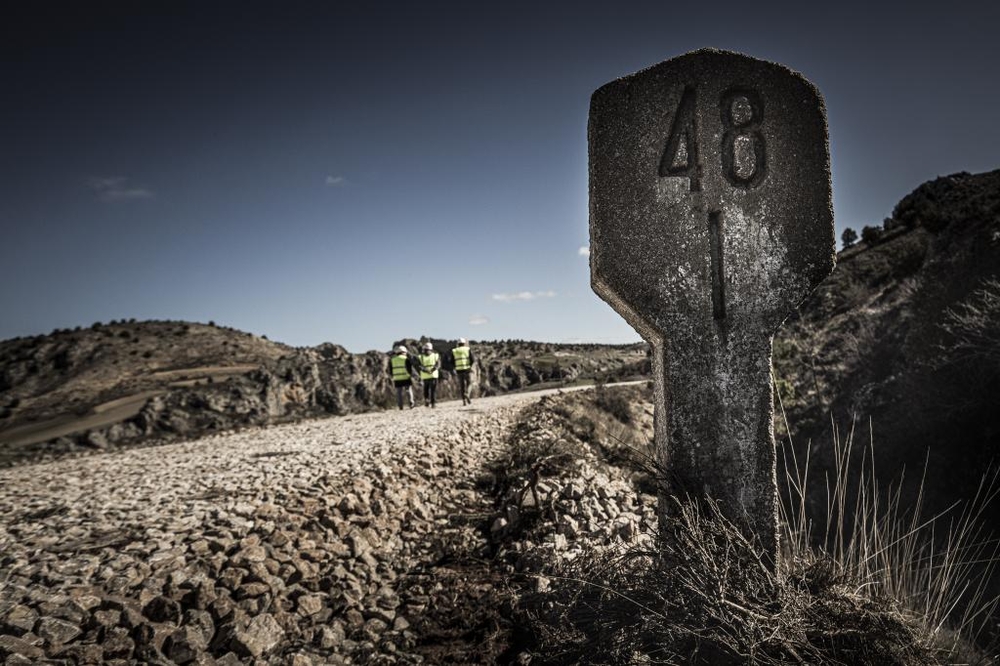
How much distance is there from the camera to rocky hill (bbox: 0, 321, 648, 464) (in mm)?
10008

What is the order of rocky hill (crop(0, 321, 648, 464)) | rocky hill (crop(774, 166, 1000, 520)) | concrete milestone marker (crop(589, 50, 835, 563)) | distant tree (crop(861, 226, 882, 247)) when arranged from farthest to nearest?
distant tree (crop(861, 226, 882, 247)), rocky hill (crop(0, 321, 648, 464)), rocky hill (crop(774, 166, 1000, 520)), concrete milestone marker (crop(589, 50, 835, 563))

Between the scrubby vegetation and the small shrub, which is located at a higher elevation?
the scrubby vegetation

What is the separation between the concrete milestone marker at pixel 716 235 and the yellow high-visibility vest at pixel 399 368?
10519mm

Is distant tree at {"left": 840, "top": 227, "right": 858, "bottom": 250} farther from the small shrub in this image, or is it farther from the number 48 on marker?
the number 48 on marker

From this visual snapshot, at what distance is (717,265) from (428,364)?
35.0 feet

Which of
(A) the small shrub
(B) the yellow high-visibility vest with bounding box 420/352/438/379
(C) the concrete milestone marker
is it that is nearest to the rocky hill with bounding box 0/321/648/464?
(B) the yellow high-visibility vest with bounding box 420/352/438/379

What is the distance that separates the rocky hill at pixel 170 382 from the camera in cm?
1001

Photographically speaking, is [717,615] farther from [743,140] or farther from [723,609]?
[743,140]

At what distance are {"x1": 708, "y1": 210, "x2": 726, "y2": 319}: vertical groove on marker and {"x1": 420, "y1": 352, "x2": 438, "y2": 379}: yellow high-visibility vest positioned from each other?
415 inches

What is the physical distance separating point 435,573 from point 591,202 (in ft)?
9.69

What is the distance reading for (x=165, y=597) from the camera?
2.84 m

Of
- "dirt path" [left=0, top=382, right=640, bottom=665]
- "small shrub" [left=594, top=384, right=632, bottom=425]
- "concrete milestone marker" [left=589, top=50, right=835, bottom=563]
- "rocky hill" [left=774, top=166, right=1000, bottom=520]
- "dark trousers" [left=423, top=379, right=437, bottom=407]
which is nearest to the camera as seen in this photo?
"concrete milestone marker" [left=589, top=50, right=835, bottom=563]

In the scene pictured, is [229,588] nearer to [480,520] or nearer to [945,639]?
[480,520]

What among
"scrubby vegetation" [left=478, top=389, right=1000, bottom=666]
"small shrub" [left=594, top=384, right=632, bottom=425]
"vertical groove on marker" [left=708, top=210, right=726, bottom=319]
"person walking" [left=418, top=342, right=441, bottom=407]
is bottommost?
"small shrub" [left=594, top=384, right=632, bottom=425]
